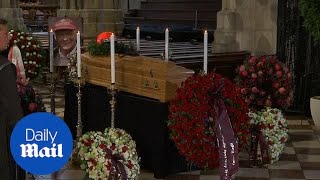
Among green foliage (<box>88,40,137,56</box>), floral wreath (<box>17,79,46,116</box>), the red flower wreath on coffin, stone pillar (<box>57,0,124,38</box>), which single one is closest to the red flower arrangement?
green foliage (<box>88,40,137,56</box>)

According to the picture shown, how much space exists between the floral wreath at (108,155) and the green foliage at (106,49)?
55.1 inches

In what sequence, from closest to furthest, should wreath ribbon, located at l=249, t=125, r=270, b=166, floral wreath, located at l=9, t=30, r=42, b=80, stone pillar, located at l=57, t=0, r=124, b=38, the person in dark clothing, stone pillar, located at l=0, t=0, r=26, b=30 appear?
the person in dark clothing, wreath ribbon, located at l=249, t=125, r=270, b=166, floral wreath, located at l=9, t=30, r=42, b=80, stone pillar, located at l=0, t=0, r=26, b=30, stone pillar, located at l=57, t=0, r=124, b=38

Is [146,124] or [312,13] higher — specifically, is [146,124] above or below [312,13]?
below

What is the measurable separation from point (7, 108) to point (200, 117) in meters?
1.53

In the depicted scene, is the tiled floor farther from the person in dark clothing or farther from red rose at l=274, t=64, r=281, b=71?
the person in dark clothing

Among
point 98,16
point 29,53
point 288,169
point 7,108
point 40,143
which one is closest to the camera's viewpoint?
point 40,143

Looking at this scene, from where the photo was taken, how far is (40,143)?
3564 mm

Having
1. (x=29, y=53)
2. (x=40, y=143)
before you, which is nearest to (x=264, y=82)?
(x=29, y=53)

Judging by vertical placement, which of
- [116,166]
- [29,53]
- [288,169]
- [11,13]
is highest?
[11,13]

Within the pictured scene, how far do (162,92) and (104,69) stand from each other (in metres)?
0.95

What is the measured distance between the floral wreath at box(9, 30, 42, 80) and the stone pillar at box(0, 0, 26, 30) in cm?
775

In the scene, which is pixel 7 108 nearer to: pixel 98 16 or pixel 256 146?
pixel 256 146

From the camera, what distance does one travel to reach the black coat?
403 centimetres

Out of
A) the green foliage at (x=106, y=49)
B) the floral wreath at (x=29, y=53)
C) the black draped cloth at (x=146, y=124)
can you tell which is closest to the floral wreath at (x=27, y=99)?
→ the black draped cloth at (x=146, y=124)
